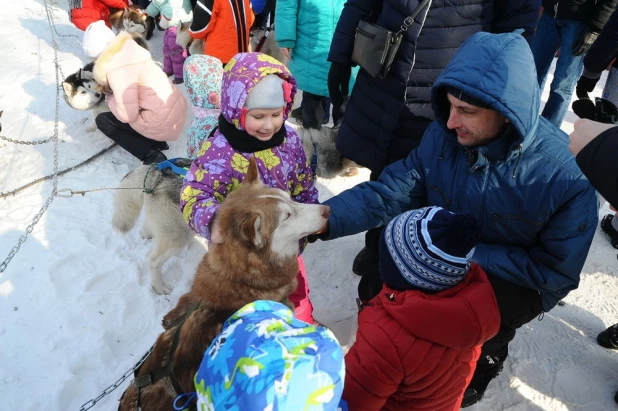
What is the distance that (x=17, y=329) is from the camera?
2.82 m

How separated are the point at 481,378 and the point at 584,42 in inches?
135

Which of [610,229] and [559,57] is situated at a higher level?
[559,57]

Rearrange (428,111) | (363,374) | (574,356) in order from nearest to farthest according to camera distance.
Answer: (363,374), (428,111), (574,356)

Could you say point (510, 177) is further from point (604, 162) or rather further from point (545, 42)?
point (545, 42)

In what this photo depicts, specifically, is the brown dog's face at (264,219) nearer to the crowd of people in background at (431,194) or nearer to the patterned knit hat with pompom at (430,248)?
the crowd of people in background at (431,194)

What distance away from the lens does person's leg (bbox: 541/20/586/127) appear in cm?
386

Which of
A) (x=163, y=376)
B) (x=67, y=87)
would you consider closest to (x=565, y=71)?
(x=163, y=376)

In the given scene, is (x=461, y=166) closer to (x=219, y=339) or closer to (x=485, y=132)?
(x=485, y=132)

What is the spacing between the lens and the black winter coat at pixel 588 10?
3564mm

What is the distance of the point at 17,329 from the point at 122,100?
2.53 metres

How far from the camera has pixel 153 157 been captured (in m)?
4.33

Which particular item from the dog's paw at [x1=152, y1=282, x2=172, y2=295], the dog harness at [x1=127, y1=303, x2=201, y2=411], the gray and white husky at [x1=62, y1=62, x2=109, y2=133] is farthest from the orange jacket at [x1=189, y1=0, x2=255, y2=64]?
the dog harness at [x1=127, y1=303, x2=201, y2=411]

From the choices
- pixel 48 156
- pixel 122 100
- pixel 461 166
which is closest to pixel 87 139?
pixel 48 156

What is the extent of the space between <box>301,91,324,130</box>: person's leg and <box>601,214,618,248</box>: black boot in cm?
307
